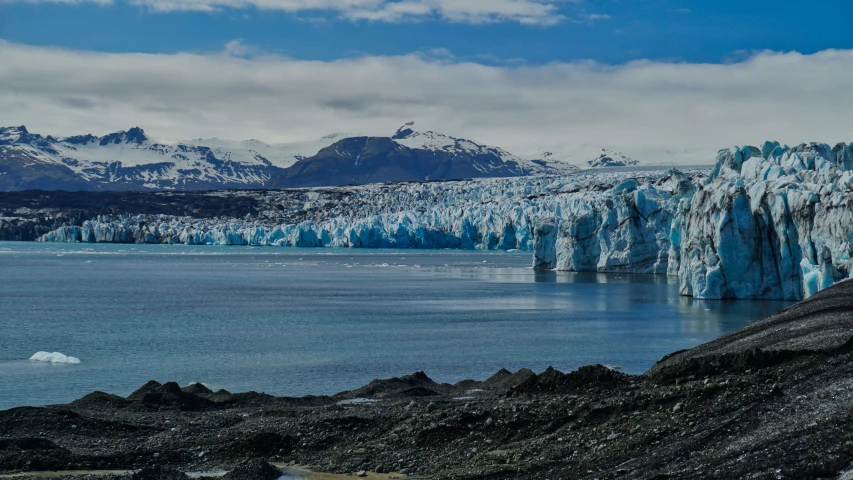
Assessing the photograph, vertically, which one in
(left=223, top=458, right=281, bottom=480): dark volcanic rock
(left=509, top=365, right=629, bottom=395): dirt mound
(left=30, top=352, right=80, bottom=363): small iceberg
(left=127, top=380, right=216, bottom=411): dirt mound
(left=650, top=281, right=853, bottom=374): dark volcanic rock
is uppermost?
(left=650, top=281, right=853, bottom=374): dark volcanic rock

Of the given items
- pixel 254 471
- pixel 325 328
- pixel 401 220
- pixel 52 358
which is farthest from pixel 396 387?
pixel 401 220

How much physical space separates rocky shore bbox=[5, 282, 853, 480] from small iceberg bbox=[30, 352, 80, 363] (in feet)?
28.0

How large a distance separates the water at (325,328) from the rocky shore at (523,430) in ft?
17.7

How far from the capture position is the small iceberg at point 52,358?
979 inches

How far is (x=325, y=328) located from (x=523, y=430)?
2220 centimetres

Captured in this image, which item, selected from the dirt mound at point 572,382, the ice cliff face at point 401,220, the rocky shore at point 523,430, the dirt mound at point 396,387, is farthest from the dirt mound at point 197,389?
the ice cliff face at point 401,220

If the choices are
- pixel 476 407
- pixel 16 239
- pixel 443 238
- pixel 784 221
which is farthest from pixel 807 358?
pixel 16 239

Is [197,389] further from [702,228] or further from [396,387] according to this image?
[702,228]

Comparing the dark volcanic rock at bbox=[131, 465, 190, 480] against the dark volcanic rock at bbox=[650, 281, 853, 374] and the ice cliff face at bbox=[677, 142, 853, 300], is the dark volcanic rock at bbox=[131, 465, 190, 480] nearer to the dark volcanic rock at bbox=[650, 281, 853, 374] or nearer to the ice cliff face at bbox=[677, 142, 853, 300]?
the dark volcanic rock at bbox=[650, 281, 853, 374]

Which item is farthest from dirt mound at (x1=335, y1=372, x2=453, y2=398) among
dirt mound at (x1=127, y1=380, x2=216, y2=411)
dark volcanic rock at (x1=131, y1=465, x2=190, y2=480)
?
dark volcanic rock at (x1=131, y1=465, x2=190, y2=480)

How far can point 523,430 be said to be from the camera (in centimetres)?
1261

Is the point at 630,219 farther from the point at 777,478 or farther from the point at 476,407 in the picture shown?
the point at 777,478

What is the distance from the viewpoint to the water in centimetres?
2356

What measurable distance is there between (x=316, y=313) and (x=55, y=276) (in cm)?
3578
